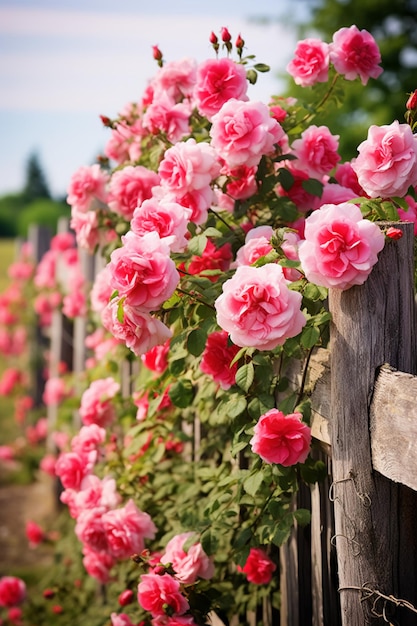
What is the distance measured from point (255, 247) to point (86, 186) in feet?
3.06

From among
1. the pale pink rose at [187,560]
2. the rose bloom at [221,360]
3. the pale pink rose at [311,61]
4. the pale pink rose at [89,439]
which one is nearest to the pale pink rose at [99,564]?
the pale pink rose at [89,439]

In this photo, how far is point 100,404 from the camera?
2.88 meters

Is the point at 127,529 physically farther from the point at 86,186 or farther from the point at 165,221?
the point at 86,186

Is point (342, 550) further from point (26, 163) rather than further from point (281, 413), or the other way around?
point (26, 163)

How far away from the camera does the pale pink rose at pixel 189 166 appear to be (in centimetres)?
200

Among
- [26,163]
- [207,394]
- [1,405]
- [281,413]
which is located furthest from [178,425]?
[26,163]

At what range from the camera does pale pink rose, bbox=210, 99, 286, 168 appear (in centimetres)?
195

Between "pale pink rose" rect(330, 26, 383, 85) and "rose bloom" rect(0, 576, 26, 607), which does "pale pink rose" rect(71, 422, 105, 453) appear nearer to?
"rose bloom" rect(0, 576, 26, 607)

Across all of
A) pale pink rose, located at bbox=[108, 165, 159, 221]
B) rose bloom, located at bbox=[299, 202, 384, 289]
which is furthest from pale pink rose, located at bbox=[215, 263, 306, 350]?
pale pink rose, located at bbox=[108, 165, 159, 221]

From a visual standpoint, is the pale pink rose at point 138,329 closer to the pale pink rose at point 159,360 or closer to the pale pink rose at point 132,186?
the pale pink rose at point 159,360

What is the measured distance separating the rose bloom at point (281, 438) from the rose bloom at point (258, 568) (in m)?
0.56

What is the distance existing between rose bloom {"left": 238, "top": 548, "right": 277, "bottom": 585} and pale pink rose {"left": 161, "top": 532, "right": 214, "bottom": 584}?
0.12 meters

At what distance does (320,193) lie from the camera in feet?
7.21

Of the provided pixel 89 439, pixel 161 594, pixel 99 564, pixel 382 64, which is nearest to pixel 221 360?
pixel 161 594
